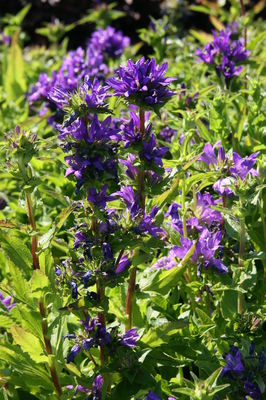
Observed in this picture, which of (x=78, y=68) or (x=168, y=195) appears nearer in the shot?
(x=168, y=195)

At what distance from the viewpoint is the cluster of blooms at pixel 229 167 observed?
1.59 meters

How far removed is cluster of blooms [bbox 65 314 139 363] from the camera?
1445mm

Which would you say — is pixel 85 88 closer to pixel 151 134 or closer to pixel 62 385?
pixel 151 134

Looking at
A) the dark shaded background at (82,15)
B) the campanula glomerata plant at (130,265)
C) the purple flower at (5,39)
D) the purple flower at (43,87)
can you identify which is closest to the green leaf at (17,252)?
the campanula glomerata plant at (130,265)

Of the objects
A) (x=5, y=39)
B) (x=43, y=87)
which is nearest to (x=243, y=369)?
(x=43, y=87)

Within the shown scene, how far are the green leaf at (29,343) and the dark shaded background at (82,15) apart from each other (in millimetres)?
4032

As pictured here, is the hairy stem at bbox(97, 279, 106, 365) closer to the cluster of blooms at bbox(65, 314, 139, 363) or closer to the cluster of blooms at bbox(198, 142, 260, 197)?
the cluster of blooms at bbox(65, 314, 139, 363)

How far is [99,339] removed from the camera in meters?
1.45

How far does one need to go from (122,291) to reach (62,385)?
33cm

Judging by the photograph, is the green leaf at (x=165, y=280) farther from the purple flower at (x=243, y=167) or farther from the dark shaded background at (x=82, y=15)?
the dark shaded background at (x=82, y=15)

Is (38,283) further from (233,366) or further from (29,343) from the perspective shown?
(233,366)

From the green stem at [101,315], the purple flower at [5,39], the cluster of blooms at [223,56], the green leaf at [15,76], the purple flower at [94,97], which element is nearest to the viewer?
the purple flower at [94,97]

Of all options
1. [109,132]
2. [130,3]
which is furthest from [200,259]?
[130,3]

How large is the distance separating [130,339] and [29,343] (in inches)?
10.3
